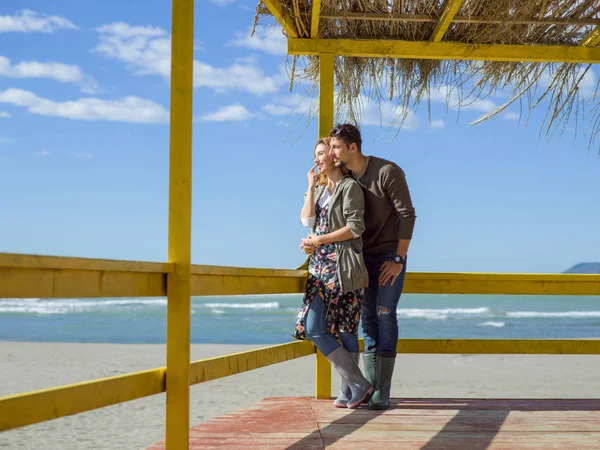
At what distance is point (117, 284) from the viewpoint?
2.27 meters

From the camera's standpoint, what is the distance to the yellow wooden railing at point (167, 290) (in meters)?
1.90

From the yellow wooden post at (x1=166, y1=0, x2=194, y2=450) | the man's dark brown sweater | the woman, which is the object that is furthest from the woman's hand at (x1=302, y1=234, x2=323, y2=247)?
the yellow wooden post at (x1=166, y1=0, x2=194, y2=450)

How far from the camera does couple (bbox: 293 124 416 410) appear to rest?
363 cm

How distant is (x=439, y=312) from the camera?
79.8 ft

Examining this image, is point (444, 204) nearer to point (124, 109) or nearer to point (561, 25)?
point (124, 109)

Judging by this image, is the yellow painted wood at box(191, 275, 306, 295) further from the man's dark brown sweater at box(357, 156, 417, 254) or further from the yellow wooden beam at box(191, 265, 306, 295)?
the man's dark brown sweater at box(357, 156, 417, 254)

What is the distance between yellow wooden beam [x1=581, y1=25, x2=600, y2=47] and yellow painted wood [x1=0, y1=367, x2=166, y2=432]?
343cm

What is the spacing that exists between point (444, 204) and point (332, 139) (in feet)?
112

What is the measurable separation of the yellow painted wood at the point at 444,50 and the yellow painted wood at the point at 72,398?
8.09 ft

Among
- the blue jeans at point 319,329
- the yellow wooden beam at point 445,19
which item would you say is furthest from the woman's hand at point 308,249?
the yellow wooden beam at point 445,19

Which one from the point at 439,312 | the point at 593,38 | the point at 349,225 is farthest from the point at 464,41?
the point at 439,312

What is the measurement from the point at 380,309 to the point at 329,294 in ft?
1.09

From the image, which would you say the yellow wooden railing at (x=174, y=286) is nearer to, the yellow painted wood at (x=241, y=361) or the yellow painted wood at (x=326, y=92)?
the yellow painted wood at (x=241, y=361)

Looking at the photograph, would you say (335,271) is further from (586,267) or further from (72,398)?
(586,267)
